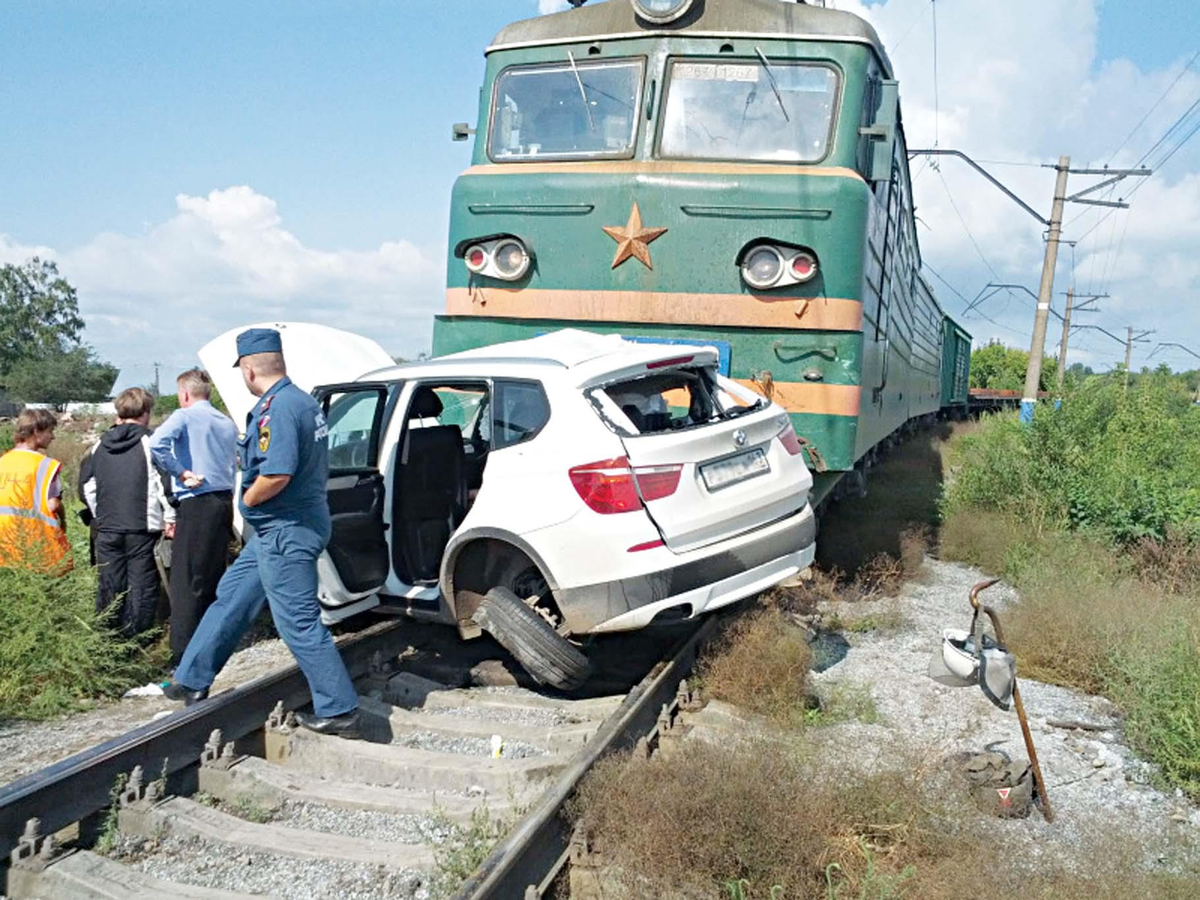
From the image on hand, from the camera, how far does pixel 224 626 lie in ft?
16.6

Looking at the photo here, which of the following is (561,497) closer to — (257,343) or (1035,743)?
(257,343)

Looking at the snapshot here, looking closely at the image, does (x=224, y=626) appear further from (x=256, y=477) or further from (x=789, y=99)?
(x=789, y=99)

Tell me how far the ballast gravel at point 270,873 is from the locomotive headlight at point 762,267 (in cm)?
501

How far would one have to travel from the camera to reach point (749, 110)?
790 centimetres

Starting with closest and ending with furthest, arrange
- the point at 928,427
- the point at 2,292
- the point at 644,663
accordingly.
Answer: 1. the point at 644,663
2. the point at 928,427
3. the point at 2,292

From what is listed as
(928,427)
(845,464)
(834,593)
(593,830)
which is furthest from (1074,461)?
(928,427)

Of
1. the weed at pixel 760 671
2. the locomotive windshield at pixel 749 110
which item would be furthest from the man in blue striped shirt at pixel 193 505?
the locomotive windshield at pixel 749 110

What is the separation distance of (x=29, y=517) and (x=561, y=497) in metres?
3.55

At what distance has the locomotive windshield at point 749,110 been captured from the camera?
25.6ft

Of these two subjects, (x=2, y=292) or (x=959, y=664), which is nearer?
(x=959, y=664)

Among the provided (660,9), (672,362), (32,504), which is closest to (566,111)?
(660,9)

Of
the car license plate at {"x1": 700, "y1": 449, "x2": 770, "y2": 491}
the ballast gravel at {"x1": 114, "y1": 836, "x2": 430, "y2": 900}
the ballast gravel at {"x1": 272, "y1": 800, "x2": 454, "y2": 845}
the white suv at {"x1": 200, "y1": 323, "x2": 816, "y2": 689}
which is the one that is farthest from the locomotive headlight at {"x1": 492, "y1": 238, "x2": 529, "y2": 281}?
the ballast gravel at {"x1": 114, "y1": 836, "x2": 430, "y2": 900}

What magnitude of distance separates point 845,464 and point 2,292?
75462mm

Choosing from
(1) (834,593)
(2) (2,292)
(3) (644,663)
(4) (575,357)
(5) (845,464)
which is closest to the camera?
(4) (575,357)
